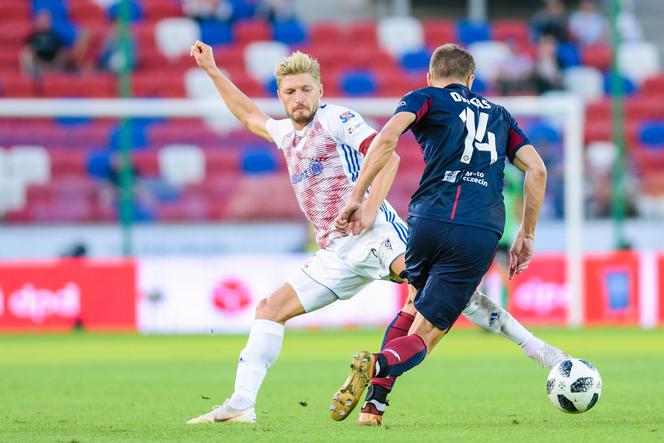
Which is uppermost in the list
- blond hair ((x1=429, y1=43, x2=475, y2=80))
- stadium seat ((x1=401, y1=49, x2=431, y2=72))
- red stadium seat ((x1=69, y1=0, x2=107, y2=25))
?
red stadium seat ((x1=69, y1=0, x2=107, y2=25))

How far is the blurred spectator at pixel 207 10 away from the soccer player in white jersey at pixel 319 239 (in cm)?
1589

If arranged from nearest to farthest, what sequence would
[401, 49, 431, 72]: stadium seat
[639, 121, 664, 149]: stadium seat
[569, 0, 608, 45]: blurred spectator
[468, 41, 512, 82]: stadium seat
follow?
1. [639, 121, 664, 149]: stadium seat
2. [401, 49, 431, 72]: stadium seat
3. [468, 41, 512, 82]: stadium seat
4. [569, 0, 608, 45]: blurred spectator

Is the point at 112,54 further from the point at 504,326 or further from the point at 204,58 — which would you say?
the point at 504,326

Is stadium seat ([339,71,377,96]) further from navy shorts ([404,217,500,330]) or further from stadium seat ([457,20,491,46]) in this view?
navy shorts ([404,217,500,330])

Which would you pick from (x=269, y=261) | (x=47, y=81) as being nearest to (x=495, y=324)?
(x=269, y=261)

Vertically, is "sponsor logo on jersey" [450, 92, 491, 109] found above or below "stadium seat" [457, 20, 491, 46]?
below

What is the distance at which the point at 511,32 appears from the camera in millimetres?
23516

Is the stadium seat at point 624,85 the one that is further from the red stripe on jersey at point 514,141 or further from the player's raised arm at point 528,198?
the red stripe on jersey at point 514,141

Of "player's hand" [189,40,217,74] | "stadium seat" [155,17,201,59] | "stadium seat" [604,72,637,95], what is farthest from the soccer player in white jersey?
"stadium seat" [604,72,637,95]

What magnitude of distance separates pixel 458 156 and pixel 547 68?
15120mm

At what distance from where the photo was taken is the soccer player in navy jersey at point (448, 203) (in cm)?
654

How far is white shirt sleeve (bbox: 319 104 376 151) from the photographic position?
689 centimetres

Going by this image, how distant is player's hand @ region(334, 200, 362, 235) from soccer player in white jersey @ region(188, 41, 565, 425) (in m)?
0.53

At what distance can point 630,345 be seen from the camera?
549 inches
